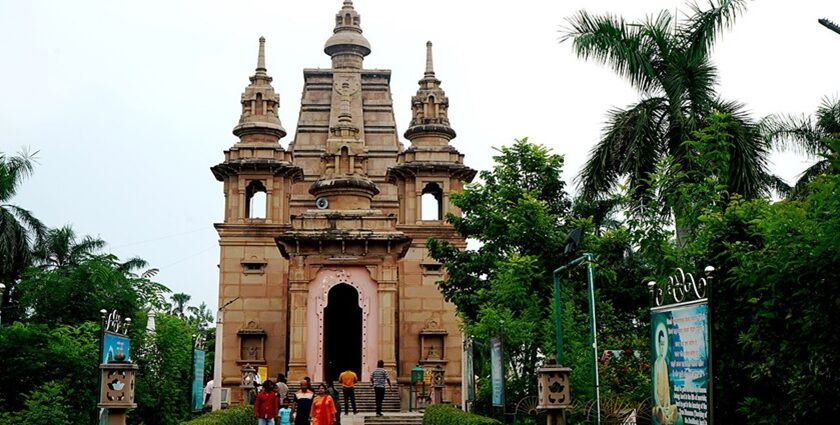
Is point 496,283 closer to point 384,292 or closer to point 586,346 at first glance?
point 586,346

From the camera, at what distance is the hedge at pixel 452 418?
56.1 ft

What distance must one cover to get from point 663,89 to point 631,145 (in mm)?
1528

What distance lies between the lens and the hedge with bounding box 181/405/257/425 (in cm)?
1797

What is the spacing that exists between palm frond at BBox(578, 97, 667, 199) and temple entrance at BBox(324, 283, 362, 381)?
1717cm

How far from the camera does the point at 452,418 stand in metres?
19.4

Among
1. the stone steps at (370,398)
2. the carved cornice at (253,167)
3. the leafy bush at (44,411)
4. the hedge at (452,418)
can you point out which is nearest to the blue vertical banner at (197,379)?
the leafy bush at (44,411)

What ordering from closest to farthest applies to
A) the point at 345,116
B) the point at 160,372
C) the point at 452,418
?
the point at 452,418 → the point at 160,372 → the point at 345,116

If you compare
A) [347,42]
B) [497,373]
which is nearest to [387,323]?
[497,373]

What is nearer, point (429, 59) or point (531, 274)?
point (531, 274)

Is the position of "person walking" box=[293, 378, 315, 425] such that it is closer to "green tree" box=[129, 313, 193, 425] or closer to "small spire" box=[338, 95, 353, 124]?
"green tree" box=[129, 313, 193, 425]

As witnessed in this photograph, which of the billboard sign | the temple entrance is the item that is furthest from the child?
the temple entrance

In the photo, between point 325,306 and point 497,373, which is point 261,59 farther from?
point 497,373

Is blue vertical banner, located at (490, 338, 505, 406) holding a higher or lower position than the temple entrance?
lower

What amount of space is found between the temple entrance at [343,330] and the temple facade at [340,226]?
0.17ft
